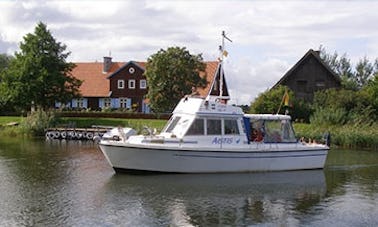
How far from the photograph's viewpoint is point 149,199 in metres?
19.4

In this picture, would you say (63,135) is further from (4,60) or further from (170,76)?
(4,60)

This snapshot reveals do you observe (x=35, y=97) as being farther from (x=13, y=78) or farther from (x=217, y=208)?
(x=217, y=208)

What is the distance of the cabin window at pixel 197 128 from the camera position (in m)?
23.9

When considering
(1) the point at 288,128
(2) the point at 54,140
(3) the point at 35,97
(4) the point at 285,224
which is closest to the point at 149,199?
(4) the point at 285,224

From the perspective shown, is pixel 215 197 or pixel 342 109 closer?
pixel 215 197

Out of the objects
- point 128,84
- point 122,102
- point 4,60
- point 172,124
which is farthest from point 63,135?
point 4,60

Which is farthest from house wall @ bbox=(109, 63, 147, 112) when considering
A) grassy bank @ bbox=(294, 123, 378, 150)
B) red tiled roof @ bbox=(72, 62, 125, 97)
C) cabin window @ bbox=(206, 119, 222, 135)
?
cabin window @ bbox=(206, 119, 222, 135)

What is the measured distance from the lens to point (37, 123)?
157 feet

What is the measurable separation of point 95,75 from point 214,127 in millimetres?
51286

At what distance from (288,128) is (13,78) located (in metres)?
35.6

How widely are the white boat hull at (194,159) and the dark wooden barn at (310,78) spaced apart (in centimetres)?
3098

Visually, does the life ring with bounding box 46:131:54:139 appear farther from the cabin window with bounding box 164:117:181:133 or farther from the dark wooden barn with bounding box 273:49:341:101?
the cabin window with bounding box 164:117:181:133

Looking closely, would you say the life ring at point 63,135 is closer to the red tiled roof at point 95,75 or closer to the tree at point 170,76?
the tree at point 170,76

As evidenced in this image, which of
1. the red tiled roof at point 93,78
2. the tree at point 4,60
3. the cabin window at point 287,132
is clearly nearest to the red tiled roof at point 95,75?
the red tiled roof at point 93,78
